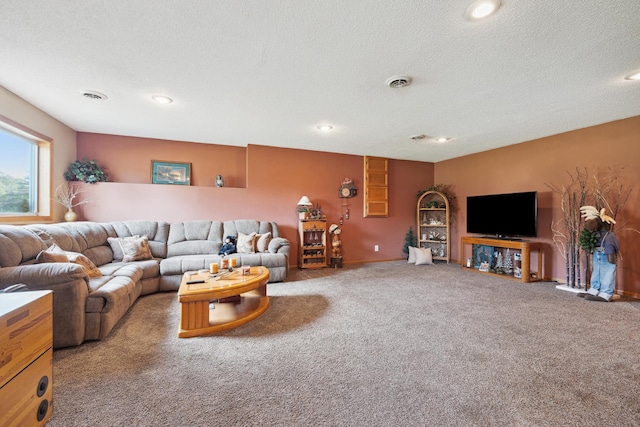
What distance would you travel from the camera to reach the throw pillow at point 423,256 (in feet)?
17.6

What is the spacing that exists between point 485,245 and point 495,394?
12.4 ft

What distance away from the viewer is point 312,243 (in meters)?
5.09

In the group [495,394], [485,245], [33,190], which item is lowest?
[495,394]

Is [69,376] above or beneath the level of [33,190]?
beneath

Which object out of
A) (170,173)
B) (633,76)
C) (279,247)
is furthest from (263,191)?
(633,76)

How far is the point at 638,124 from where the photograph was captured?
326 centimetres

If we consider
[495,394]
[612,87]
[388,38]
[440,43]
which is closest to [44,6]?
[388,38]

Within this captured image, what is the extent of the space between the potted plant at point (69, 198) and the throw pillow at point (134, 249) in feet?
3.20

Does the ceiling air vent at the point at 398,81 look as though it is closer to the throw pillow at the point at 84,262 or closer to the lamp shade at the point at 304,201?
the lamp shade at the point at 304,201

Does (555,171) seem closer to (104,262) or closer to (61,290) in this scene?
(61,290)

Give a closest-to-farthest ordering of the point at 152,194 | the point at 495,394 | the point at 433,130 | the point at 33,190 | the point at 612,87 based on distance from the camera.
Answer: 1. the point at 495,394
2. the point at 612,87
3. the point at 33,190
4. the point at 433,130
5. the point at 152,194

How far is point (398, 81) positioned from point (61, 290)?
10.8ft

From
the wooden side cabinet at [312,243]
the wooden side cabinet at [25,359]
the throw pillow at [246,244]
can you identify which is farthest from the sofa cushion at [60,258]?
the wooden side cabinet at [312,243]

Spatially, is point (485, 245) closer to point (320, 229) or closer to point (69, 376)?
point (320, 229)
